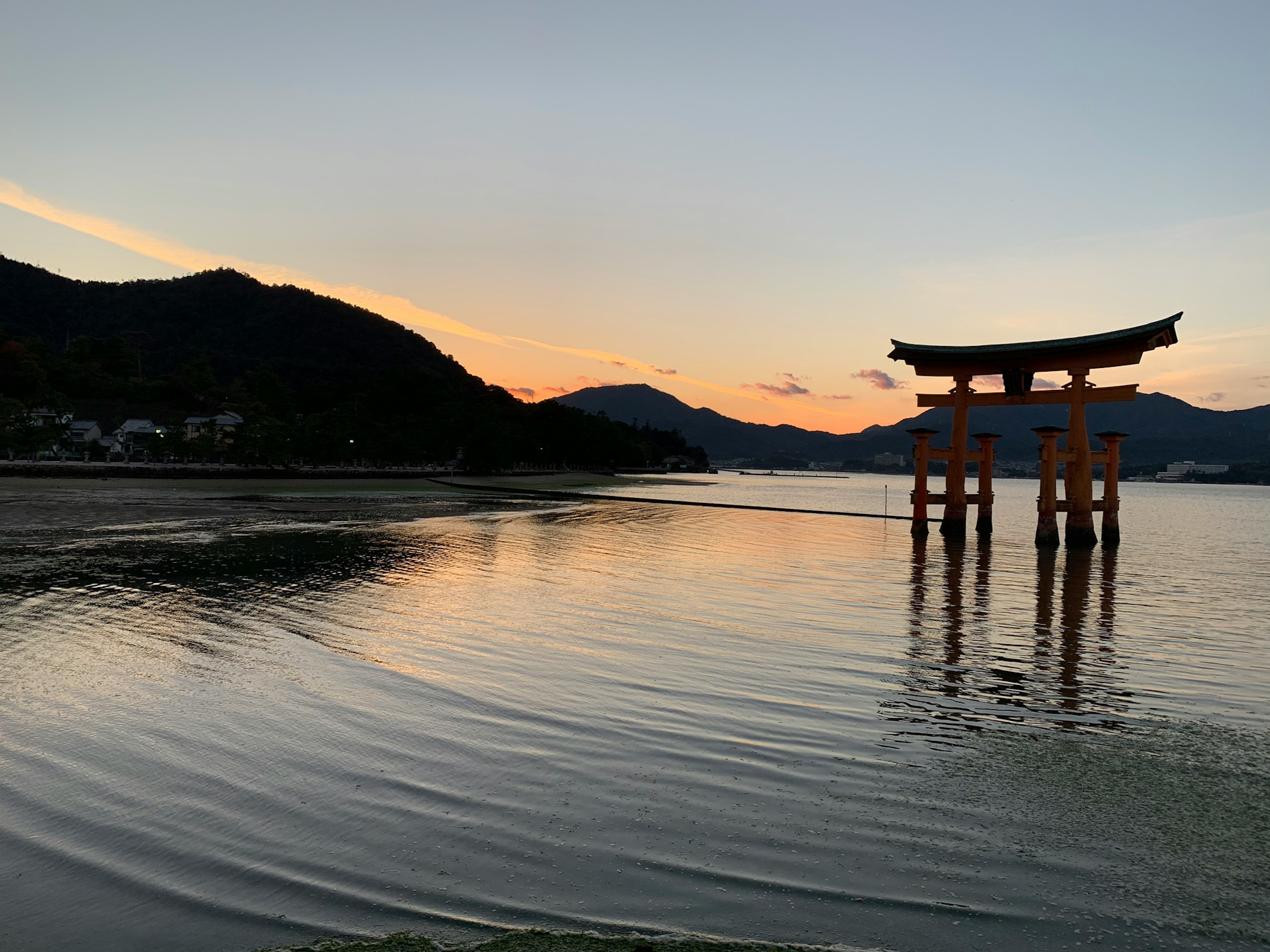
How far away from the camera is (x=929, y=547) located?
32406mm

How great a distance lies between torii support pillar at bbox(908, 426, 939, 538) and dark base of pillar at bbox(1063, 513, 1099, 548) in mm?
5701

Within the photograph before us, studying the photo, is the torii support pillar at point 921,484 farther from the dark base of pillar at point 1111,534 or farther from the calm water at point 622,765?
the calm water at point 622,765

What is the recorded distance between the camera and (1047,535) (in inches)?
1284

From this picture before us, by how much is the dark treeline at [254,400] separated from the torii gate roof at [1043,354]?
252 ft

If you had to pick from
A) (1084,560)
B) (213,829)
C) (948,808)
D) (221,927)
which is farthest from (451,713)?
(1084,560)

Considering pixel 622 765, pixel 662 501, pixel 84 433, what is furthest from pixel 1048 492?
pixel 84 433

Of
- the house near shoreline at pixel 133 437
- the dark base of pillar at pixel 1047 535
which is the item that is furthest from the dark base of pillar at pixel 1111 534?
the house near shoreline at pixel 133 437

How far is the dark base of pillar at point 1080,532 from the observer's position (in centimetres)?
3253

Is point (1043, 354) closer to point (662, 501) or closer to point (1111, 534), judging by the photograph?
point (1111, 534)

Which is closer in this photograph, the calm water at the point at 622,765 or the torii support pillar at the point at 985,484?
the calm water at the point at 622,765

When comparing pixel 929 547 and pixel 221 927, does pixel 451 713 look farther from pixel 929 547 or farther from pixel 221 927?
pixel 929 547

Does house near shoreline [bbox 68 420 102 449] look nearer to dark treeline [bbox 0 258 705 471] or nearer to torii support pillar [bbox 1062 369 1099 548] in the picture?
dark treeline [bbox 0 258 705 471]

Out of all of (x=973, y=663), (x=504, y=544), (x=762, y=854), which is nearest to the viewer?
(x=762, y=854)

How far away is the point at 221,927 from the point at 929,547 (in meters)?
31.8
